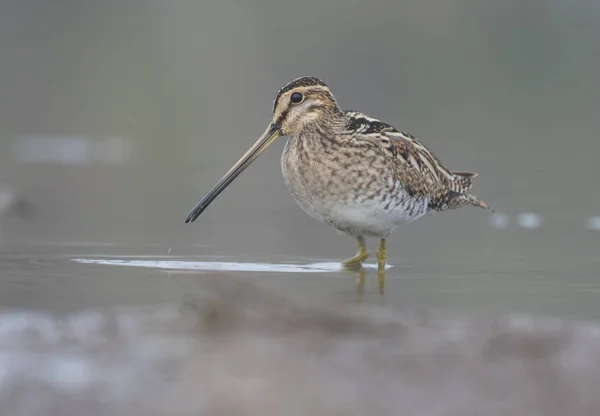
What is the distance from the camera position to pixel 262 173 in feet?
50.3

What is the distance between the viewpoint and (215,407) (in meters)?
4.70

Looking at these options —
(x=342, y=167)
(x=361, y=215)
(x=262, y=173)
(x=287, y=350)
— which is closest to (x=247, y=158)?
(x=342, y=167)

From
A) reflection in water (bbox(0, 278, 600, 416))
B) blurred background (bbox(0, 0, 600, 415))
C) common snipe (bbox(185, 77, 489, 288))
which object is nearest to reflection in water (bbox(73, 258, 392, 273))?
blurred background (bbox(0, 0, 600, 415))

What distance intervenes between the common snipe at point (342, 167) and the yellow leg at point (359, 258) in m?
0.02

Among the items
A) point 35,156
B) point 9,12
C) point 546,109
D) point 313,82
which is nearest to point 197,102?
point 546,109

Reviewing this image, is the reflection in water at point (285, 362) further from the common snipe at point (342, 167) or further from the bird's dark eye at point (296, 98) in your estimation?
the bird's dark eye at point (296, 98)

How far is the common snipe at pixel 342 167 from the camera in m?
8.54

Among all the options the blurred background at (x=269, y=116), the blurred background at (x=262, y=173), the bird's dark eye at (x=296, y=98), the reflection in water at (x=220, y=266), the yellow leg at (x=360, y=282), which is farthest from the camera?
the blurred background at (x=269, y=116)

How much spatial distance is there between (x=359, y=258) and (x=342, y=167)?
93 centimetres

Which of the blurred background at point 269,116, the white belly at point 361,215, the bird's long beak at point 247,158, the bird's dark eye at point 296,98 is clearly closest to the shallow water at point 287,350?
the blurred background at point 269,116

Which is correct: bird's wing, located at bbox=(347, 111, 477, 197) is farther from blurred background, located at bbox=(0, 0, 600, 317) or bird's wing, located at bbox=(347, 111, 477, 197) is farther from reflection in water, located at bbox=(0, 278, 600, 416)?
reflection in water, located at bbox=(0, 278, 600, 416)

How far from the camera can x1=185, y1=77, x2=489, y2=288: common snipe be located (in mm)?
8539

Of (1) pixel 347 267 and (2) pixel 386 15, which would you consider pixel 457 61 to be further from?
(1) pixel 347 267

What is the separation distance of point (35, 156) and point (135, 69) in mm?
9615
